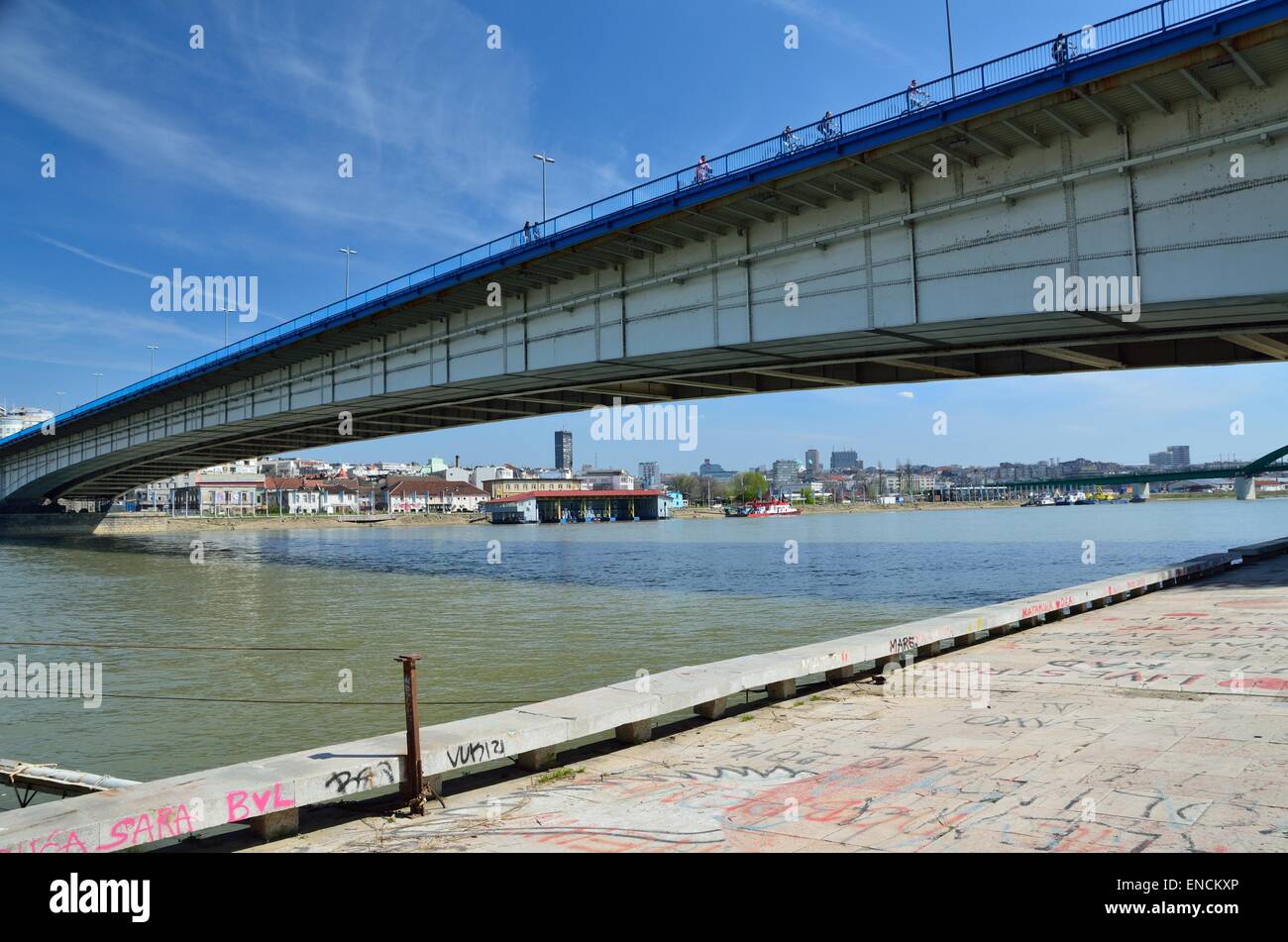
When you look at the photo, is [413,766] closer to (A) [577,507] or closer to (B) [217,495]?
(A) [577,507]

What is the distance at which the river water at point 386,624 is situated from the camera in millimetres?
13805

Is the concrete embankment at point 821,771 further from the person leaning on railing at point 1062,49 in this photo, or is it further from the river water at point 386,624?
the person leaning on railing at point 1062,49

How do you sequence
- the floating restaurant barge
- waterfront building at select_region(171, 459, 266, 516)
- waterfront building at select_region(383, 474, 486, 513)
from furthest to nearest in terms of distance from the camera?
waterfront building at select_region(383, 474, 486, 513) < waterfront building at select_region(171, 459, 266, 516) < the floating restaurant barge

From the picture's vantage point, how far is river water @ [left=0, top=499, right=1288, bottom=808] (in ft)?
45.3

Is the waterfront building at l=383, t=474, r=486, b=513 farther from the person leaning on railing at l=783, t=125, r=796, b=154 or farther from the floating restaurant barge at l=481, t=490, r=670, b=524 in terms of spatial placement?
the person leaning on railing at l=783, t=125, r=796, b=154

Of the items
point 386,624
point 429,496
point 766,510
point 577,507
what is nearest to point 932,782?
point 386,624

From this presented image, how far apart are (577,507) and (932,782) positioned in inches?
6205

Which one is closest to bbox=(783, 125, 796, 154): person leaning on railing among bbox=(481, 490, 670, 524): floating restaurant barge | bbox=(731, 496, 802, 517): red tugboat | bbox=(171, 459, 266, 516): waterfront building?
bbox=(481, 490, 670, 524): floating restaurant barge

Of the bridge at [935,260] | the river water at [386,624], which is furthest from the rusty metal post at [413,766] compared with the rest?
the bridge at [935,260]

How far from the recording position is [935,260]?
21797 millimetres

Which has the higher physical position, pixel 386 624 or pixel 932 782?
pixel 932 782

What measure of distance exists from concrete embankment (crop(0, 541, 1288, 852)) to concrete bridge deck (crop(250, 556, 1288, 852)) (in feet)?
0.10
